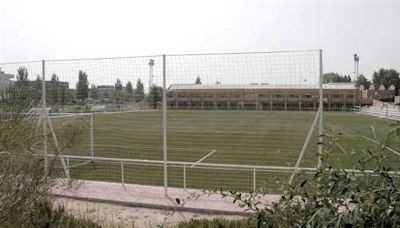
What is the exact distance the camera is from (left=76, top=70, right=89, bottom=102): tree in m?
7.74

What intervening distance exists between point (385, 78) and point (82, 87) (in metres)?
97.2

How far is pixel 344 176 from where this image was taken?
5.58 ft

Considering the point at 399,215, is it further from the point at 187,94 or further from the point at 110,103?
the point at 110,103

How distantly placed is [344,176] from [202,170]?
30.8ft

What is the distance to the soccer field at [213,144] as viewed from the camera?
5.88 m

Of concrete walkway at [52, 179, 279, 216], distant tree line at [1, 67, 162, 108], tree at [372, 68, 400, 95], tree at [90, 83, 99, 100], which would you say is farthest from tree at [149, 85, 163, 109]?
tree at [372, 68, 400, 95]

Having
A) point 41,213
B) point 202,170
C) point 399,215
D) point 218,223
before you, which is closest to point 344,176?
point 399,215

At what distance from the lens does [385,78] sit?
9294 centimetres

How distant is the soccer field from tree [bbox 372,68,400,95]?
78.1 metres

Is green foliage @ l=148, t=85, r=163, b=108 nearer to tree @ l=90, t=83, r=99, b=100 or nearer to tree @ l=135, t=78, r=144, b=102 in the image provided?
tree @ l=135, t=78, r=144, b=102

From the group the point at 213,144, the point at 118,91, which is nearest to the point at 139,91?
the point at 118,91

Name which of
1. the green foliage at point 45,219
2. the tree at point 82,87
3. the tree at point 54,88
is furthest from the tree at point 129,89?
the green foliage at point 45,219

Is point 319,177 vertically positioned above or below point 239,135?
above

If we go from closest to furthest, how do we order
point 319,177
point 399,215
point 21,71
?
point 399,215 → point 319,177 → point 21,71
